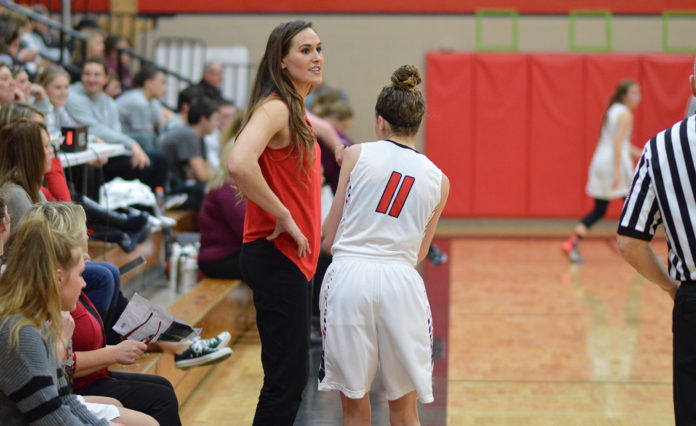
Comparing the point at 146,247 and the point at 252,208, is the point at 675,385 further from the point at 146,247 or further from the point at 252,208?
the point at 146,247

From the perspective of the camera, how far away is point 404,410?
99.0 inches

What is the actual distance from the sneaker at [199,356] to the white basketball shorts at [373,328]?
1.03m

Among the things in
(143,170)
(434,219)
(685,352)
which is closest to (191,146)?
(143,170)

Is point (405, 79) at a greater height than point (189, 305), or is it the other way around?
point (405, 79)

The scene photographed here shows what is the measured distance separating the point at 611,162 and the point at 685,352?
6.07 metres

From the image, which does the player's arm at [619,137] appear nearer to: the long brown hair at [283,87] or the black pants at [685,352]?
the long brown hair at [283,87]

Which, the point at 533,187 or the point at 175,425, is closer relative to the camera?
the point at 175,425

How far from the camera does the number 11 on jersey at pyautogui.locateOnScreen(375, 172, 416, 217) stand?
242 centimetres

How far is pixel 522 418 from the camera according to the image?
3.56 m

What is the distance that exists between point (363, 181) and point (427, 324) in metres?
0.45

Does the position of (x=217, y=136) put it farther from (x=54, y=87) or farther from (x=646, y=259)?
(x=646, y=259)

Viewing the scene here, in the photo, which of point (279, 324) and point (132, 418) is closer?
point (132, 418)

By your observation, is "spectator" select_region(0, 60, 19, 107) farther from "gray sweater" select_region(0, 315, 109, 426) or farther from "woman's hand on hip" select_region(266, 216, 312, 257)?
"gray sweater" select_region(0, 315, 109, 426)

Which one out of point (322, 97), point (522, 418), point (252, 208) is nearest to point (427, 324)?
point (252, 208)
